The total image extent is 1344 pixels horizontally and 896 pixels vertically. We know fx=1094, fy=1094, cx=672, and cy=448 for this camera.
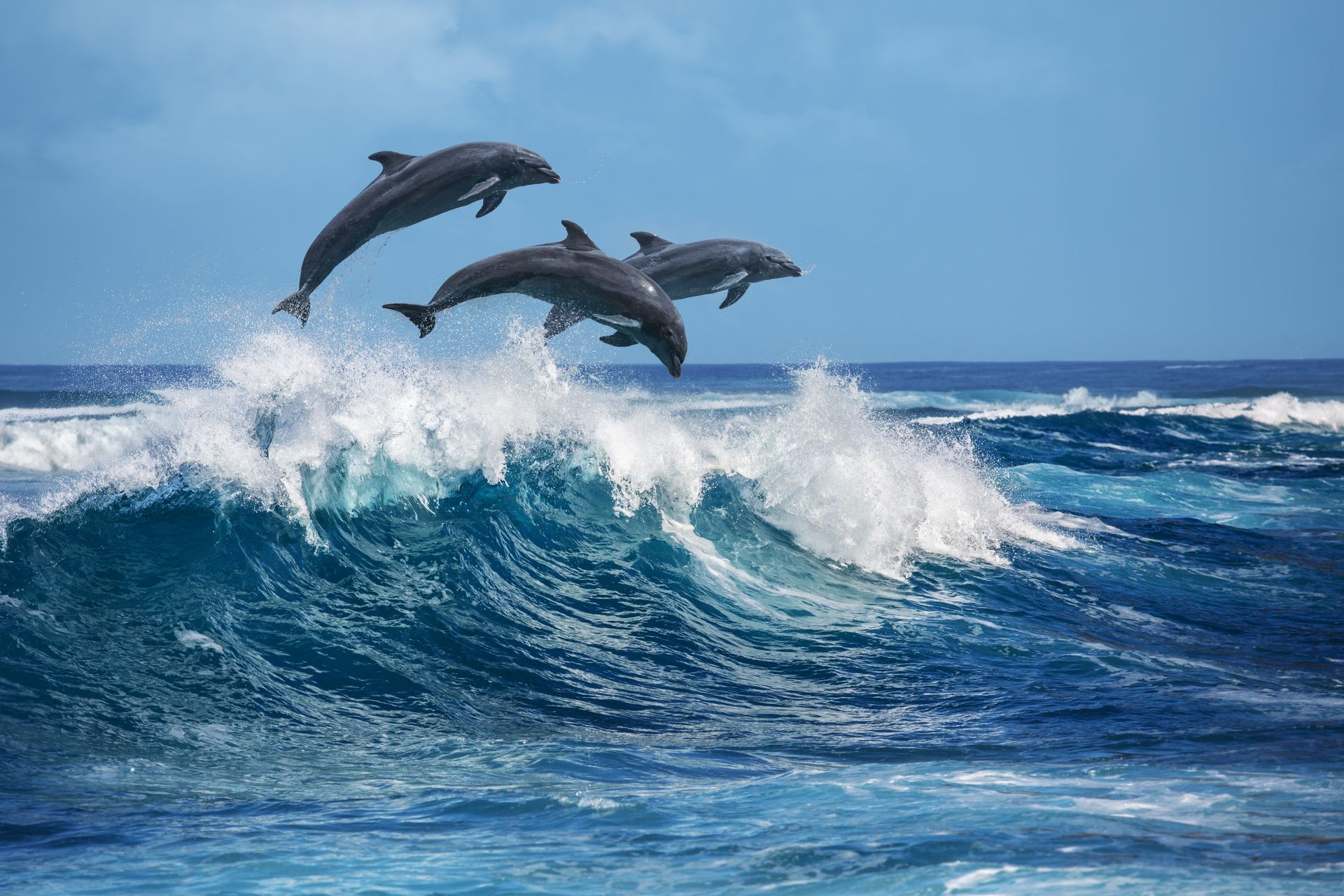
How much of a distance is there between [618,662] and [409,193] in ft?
11.6

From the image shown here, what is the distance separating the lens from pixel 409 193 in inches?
290

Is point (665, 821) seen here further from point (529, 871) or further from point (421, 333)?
point (421, 333)

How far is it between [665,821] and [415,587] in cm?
448

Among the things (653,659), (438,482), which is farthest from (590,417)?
(653,659)

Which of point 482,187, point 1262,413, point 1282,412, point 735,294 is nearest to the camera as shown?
point 482,187

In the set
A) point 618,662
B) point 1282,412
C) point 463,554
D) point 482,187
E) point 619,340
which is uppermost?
point 482,187

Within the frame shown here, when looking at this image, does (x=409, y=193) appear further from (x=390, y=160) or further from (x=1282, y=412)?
(x=1282, y=412)

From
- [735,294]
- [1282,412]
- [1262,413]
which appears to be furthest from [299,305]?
[1282,412]

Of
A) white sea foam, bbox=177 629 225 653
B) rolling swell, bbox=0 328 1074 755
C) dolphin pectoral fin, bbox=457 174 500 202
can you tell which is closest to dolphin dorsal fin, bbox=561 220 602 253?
dolphin pectoral fin, bbox=457 174 500 202

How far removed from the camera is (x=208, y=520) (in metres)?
8.64

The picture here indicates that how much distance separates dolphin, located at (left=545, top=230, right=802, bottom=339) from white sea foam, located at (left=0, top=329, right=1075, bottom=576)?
103 inches

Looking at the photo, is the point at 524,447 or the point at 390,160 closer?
the point at 390,160

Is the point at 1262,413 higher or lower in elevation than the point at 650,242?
lower

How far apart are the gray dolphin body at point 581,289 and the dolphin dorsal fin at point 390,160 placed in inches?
39.0
